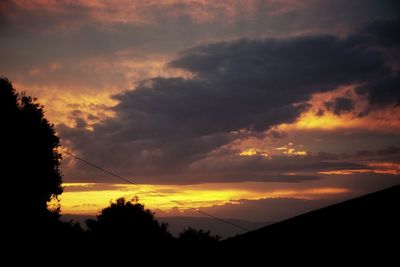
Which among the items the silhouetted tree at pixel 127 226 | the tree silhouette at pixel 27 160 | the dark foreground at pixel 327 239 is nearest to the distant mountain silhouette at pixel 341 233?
the dark foreground at pixel 327 239

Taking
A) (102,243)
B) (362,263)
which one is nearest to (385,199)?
(362,263)

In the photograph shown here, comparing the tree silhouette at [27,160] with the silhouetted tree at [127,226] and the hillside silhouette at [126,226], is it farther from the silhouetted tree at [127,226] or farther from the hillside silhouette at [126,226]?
the silhouetted tree at [127,226]

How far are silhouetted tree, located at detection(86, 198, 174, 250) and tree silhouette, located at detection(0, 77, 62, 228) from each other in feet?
79.9

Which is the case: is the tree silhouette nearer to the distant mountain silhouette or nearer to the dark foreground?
the dark foreground

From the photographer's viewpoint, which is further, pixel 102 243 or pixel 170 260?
pixel 102 243

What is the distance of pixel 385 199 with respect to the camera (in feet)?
34.0

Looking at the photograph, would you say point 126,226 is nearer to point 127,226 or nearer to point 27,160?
point 127,226

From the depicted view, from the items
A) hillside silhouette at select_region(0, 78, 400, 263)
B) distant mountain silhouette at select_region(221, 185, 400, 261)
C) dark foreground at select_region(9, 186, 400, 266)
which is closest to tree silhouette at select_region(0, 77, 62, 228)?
hillside silhouette at select_region(0, 78, 400, 263)

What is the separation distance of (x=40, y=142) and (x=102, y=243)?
87.3 ft

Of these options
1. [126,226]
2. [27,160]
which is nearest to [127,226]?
[126,226]

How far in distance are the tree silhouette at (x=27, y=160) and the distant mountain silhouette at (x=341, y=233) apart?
73.5 feet

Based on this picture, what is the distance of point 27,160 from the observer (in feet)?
99.0

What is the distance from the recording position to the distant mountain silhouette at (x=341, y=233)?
9602 mm

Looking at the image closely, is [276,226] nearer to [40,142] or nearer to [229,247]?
[229,247]
